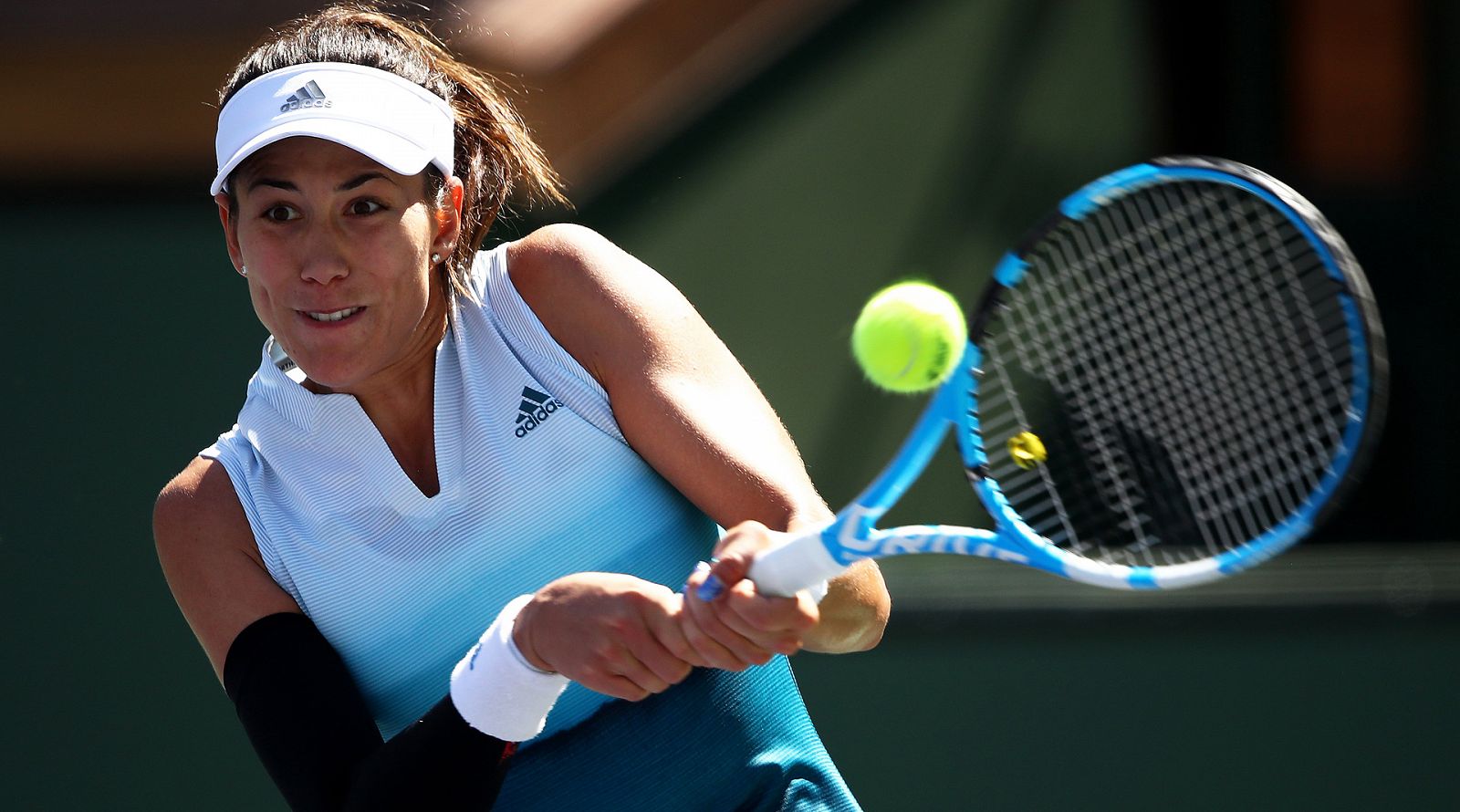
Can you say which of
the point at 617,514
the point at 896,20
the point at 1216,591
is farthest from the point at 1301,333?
the point at 617,514

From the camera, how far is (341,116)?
1.69 metres

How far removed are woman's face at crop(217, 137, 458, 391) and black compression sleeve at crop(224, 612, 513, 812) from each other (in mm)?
280

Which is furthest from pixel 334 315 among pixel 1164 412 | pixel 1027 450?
pixel 1164 412

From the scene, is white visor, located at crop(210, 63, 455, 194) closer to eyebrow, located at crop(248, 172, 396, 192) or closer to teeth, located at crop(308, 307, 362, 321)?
eyebrow, located at crop(248, 172, 396, 192)

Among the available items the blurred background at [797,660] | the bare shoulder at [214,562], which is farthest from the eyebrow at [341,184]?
the blurred background at [797,660]

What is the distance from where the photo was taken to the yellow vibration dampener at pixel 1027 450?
1597 millimetres

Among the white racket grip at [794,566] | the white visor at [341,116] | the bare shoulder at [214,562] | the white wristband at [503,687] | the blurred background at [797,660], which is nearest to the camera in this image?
the white racket grip at [794,566]

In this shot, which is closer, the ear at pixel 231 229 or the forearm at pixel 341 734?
the forearm at pixel 341 734

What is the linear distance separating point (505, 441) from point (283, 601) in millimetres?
285

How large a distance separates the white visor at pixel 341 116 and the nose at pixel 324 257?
92 mm

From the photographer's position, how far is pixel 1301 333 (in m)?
3.42

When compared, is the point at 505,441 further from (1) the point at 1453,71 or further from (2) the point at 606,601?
(1) the point at 1453,71

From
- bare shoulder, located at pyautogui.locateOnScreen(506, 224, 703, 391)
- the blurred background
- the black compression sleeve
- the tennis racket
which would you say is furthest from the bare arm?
the blurred background

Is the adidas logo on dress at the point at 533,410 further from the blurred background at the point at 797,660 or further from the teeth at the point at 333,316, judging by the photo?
the blurred background at the point at 797,660
